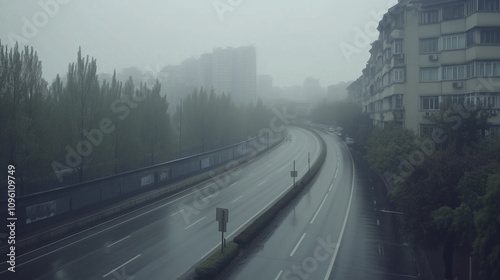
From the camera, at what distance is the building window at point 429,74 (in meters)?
36.8

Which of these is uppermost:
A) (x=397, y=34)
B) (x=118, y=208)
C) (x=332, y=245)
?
(x=397, y=34)

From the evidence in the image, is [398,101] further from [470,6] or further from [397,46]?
[470,6]

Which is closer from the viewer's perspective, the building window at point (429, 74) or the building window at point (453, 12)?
the building window at point (453, 12)

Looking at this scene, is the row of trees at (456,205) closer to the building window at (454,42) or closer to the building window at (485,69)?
the building window at (485,69)

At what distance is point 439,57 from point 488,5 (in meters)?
5.52

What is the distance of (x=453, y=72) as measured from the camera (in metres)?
35.2

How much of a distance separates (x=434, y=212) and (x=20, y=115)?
22.7 meters

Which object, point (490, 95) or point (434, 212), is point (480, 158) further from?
point (490, 95)

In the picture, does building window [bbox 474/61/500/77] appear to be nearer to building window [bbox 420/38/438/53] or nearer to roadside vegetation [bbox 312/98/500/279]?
building window [bbox 420/38/438/53]

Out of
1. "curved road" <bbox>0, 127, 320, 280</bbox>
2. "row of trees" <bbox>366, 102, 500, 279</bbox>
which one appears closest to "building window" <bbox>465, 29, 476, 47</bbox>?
"row of trees" <bbox>366, 102, 500, 279</bbox>

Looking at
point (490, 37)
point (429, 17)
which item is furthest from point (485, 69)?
point (429, 17)

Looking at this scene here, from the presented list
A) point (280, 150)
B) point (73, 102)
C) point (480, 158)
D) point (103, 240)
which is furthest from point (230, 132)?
point (480, 158)

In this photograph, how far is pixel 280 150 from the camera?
221ft

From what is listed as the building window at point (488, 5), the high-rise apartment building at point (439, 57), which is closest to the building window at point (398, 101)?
the high-rise apartment building at point (439, 57)
